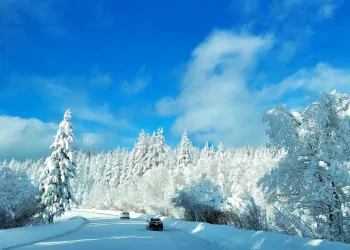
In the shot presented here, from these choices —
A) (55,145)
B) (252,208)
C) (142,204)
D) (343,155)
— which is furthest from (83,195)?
(343,155)

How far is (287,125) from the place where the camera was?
1521 cm

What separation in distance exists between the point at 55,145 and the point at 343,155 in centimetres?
2525

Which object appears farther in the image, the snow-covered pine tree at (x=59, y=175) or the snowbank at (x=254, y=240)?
the snow-covered pine tree at (x=59, y=175)

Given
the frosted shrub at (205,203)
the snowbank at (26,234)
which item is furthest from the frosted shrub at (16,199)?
the frosted shrub at (205,203)

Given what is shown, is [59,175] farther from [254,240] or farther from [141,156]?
[141,156]

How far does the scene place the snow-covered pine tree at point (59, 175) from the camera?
28984 mm

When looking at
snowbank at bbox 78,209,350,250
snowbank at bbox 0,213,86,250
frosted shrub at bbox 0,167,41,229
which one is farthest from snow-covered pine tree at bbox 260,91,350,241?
frosted shrub at bbox 0,167,41,229

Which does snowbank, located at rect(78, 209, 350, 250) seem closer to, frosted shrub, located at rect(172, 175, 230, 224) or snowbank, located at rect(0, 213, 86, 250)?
frosted shrub, located at rect(172, 175, 230, 224)

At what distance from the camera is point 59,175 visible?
101 feet

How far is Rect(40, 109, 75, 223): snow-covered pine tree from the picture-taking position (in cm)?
2898

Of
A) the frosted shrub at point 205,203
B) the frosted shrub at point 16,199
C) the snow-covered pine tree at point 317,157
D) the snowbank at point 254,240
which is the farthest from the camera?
the frosted shrub at point 205,203

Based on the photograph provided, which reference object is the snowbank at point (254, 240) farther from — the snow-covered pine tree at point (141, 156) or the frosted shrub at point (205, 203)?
the snow-covered pine tree at point (141, 156)

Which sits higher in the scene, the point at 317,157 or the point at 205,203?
the point at 317,157

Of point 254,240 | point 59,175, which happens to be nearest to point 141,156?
point 59,175
